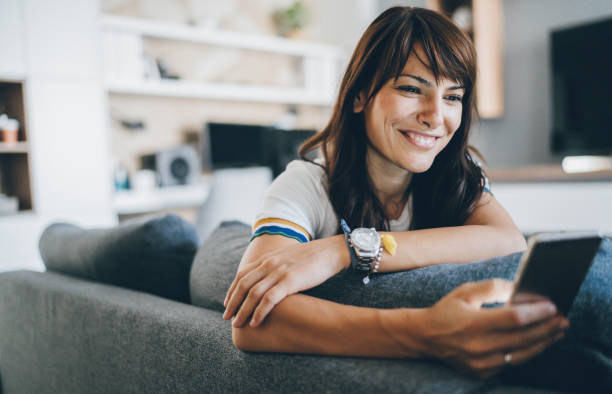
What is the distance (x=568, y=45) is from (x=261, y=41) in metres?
2.60

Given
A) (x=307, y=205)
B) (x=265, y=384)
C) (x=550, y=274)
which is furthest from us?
(x=307, y=205)

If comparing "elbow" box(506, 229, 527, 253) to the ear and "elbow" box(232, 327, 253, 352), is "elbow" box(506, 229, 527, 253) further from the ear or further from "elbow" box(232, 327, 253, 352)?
"elbow" box(232, 327, 253, 352)

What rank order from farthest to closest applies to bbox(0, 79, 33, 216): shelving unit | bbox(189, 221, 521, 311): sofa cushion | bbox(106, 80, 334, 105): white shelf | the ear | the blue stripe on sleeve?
bbox(106, 80, 334, 105): white shelf, bbox(0, 79, 33, 216): shelving unit, the ear, the blue stripe on sleeve, bbox(189, 221, 521, 311): sofa cushion

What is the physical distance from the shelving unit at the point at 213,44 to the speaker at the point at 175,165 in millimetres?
531

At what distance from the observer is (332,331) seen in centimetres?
60

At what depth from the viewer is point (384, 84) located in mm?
958

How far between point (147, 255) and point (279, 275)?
0.49 metres

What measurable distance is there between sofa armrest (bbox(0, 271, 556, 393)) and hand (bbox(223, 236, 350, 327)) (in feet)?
0.21

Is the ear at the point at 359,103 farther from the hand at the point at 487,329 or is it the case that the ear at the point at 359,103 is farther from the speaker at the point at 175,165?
the speaker at the point at 175,165

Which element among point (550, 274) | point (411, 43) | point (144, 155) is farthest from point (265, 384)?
point (144, 155)

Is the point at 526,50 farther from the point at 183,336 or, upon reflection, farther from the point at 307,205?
the point at 183,336

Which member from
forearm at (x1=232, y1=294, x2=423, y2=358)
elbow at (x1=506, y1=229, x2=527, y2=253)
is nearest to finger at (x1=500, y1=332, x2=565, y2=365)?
forearm at (x1=232, y1=294, x2=423, y2=358)

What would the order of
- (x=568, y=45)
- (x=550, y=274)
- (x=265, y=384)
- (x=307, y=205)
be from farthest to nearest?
(x=568, y=45), (x=307, y=205), (x=265, y=384), (x=550, y=274)

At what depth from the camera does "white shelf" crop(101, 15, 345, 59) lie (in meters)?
3.67
